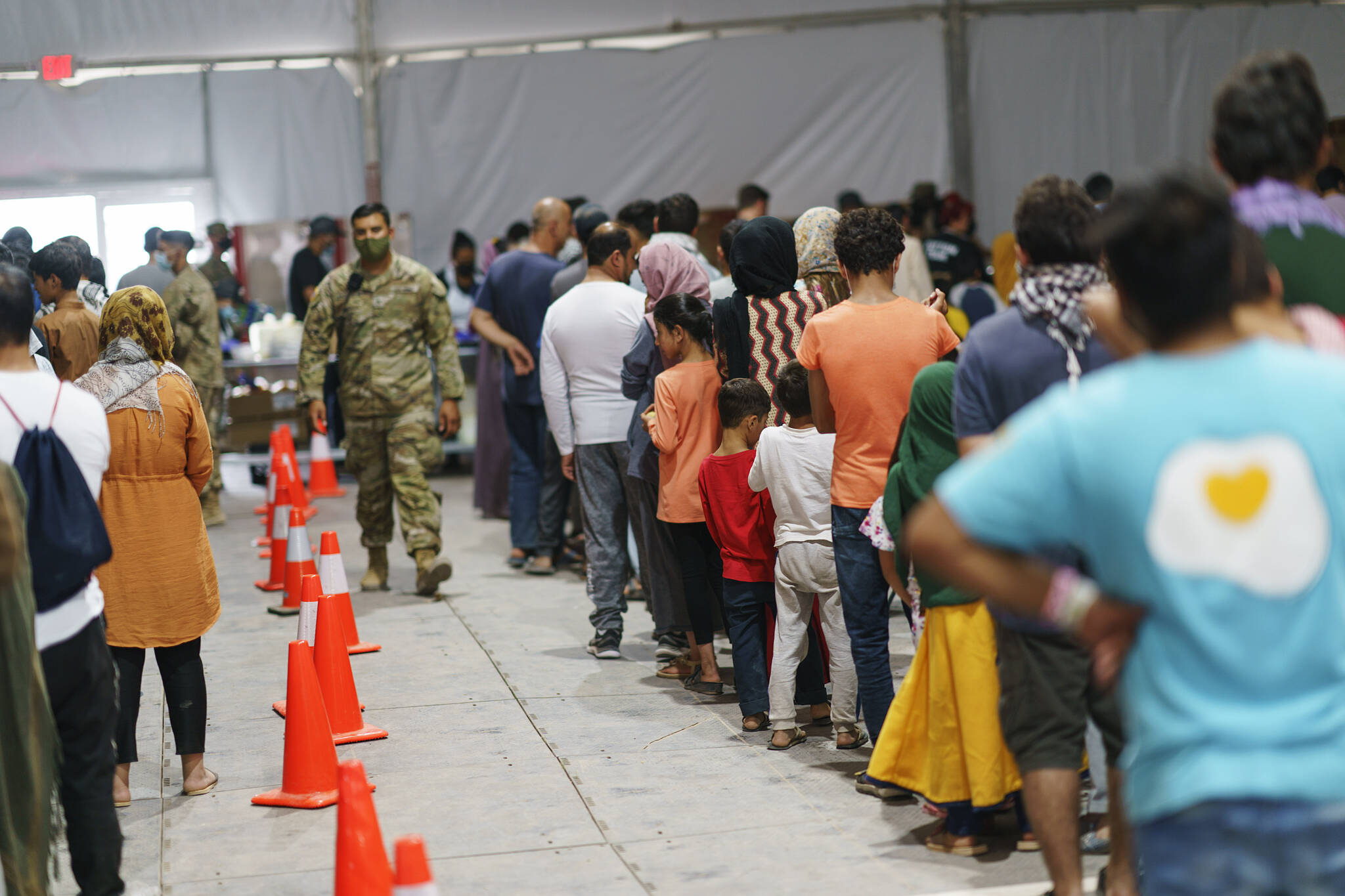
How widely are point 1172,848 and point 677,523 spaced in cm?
403

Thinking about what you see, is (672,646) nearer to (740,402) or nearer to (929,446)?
(740,402)

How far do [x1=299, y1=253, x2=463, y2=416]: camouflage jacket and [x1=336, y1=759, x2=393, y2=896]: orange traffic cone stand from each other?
180 inches

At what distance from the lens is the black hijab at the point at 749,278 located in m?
5.41

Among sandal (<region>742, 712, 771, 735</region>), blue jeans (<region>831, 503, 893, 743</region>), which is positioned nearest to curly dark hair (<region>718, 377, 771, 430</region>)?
blue jeans (<region>831, 503, 893, 743</region>)

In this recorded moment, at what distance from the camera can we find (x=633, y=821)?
4.36 metres

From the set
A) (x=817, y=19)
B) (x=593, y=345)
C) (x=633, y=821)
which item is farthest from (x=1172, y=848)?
(x=817, y=19)

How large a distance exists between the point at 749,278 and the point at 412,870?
10.7 ft

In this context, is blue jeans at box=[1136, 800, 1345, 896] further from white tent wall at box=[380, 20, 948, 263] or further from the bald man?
white tent wall at box=[380, 20, 948, 263]

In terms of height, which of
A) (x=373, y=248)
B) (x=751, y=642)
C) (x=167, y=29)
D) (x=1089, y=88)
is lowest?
(x=751, y=642)

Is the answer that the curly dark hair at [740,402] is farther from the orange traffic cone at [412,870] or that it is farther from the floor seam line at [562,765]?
the orange traffic cone at [412,870]

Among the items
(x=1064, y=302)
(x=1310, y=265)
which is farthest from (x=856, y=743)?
(x=1310, y=265)

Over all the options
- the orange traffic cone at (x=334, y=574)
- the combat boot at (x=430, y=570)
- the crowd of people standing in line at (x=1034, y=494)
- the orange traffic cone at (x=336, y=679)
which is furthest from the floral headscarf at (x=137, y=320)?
the combat boot at (x=430, y=570)

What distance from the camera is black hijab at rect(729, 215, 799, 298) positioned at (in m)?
5.40

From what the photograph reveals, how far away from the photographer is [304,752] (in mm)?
4637
